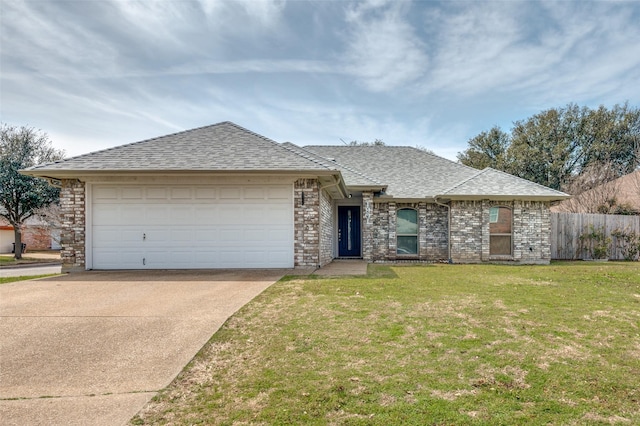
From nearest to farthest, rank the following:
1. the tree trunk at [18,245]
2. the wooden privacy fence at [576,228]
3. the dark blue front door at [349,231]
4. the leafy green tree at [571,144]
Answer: the wooden privacy fence at [576,228] → the dark blue front door at [349,231] → the tree trunk at [18,245] → the leafy green tree at [571,144]

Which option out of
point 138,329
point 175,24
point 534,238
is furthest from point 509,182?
point 138,329

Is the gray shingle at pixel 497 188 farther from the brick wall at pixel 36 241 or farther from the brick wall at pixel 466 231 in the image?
Result: the brick wall at pixel 36 241

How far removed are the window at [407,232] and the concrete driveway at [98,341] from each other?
8116 millimetres

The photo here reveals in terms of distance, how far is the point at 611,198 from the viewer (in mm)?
21828

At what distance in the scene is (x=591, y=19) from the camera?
11.4 m

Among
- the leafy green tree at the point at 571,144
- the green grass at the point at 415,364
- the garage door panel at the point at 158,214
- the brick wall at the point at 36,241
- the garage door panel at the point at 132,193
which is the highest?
the leafy green tree at the point at 571,144

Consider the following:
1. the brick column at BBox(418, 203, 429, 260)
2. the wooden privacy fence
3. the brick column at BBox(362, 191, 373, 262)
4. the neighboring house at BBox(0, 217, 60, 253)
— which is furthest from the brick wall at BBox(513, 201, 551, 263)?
the neighboring house at BBox(0, 217, 60, 253)

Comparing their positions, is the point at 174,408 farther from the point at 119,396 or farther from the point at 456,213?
the point at 456,213

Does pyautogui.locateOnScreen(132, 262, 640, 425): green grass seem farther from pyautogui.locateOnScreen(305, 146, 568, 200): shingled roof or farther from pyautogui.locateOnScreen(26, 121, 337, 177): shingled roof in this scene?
pyautogui.locateOnScreen(305, 146, 568, 200): shingled roof

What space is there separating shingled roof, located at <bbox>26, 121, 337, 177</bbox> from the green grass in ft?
15.6

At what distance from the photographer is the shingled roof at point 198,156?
1029cm

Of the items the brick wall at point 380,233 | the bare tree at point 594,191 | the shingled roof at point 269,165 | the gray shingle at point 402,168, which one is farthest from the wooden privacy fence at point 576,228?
the brick wall at point 380,233

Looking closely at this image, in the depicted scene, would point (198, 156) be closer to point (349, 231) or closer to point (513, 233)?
point (349, 231)

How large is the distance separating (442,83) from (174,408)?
16049mm
